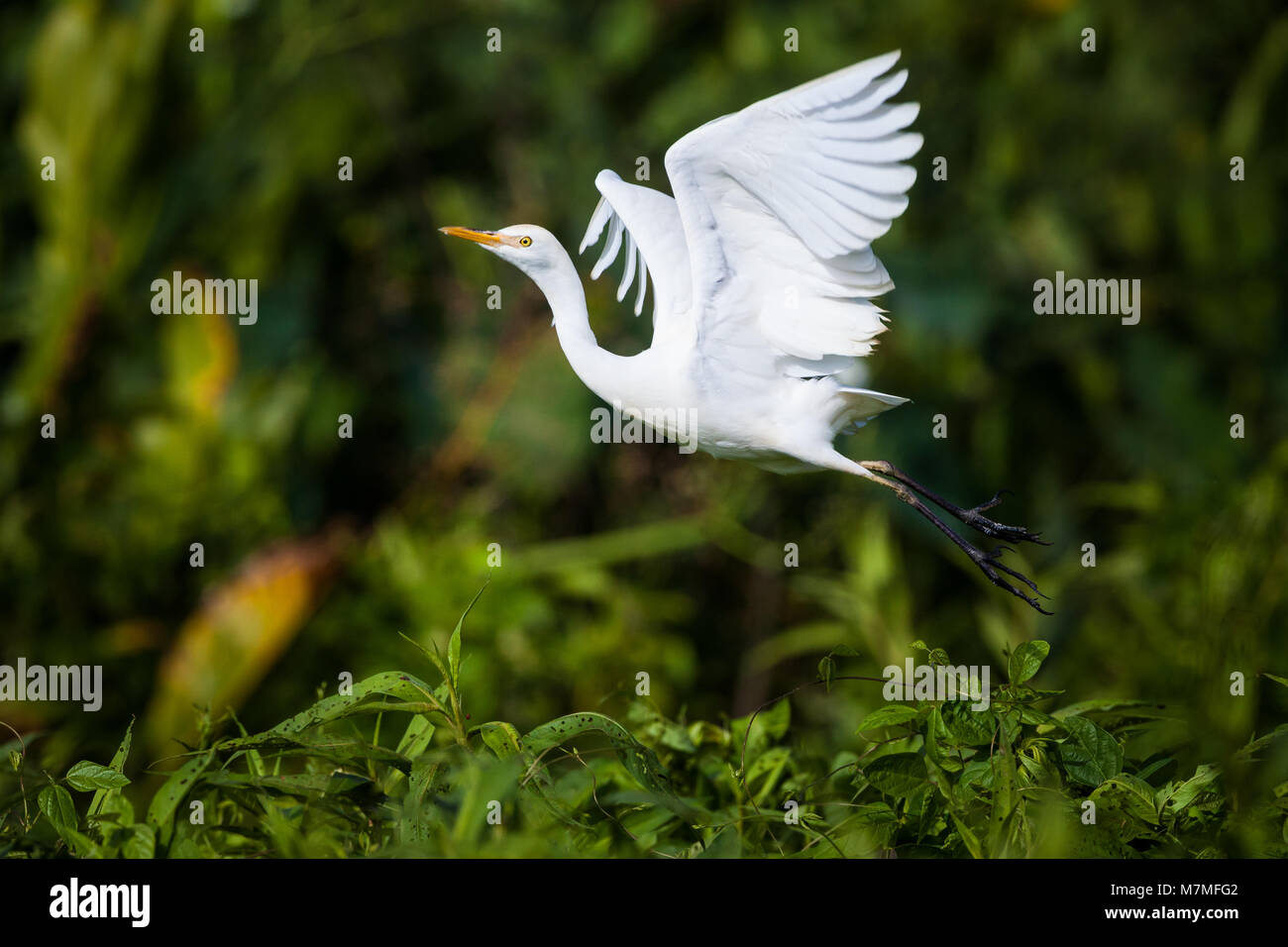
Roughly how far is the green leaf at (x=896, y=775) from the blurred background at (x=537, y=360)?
196 cm

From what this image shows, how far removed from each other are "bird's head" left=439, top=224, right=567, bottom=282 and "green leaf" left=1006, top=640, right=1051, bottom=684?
30.6 inches

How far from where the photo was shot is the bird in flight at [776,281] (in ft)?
5.18

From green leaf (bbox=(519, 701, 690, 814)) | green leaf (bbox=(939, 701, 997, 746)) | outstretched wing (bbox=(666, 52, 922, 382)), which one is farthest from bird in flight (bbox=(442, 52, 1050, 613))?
green leaf (bbox=(519, 701, 690, 814))

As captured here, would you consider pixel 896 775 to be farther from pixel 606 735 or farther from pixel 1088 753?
pixel 606 735

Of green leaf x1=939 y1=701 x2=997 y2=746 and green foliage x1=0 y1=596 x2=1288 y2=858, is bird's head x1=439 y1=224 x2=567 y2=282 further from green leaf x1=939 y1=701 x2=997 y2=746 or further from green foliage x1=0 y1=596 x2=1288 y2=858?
green leaf x1=939 y1=701 x2=997 y2=746

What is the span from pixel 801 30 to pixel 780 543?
221 centimetres

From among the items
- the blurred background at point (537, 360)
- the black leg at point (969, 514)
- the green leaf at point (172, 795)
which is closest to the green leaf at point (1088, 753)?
the black leg at point (969, 514)

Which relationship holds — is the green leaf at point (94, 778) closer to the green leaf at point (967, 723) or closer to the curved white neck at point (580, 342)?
the curved white neck at point (580, 342)

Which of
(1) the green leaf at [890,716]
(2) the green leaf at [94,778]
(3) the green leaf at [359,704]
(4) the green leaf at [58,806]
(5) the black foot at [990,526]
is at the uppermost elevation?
(5) the black foot at [990,526]

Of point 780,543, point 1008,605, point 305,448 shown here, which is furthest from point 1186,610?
point 305,448

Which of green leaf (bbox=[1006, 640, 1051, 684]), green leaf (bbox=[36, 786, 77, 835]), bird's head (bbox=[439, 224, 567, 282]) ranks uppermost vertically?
bird's head (bbox=[439, 224, 567, 282])

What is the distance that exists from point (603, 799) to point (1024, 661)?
57 centimetres

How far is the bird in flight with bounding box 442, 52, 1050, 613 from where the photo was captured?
1.58 m

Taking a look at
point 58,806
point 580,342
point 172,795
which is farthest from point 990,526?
point 58,806
